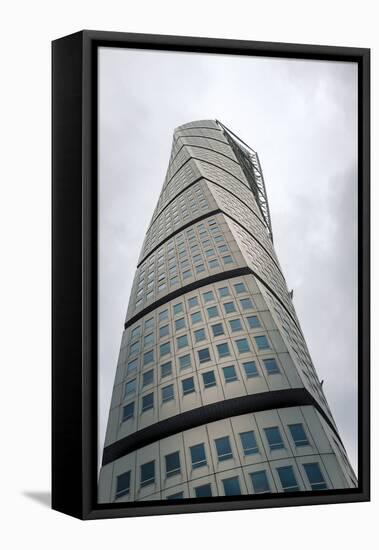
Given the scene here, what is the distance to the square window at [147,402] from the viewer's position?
10.1 m

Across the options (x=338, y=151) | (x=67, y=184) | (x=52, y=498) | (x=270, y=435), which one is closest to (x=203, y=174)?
(x=338, y=151)

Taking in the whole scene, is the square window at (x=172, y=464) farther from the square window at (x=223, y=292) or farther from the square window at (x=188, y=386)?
Result: the square window at (x=223, y=292)

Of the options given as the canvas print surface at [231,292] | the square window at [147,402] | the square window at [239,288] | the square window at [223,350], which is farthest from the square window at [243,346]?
the square window at [147,402]

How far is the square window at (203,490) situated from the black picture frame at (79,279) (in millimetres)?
77

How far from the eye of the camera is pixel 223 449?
1011 cm

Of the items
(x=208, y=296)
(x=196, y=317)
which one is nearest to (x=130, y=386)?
(x=196, y=317)

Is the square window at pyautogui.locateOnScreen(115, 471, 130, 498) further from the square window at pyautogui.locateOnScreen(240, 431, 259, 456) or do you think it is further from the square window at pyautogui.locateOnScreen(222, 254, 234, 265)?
the square window at pyautogui.locateOnScreen(222, 254, 234, 265)

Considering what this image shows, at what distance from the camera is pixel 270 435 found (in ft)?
34.0

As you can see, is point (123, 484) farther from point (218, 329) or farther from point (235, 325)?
point (235, 325)

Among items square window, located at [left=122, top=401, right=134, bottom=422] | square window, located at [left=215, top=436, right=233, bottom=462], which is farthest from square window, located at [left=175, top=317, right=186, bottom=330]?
square window, located at [left=215, top=436, right=233, bottom=462]

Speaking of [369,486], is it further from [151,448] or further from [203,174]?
[203,174]

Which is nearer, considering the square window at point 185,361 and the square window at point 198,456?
the square window at point 198,456

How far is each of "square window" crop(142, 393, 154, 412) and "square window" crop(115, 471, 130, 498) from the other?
72cm

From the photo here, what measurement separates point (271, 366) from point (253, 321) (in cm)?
67
